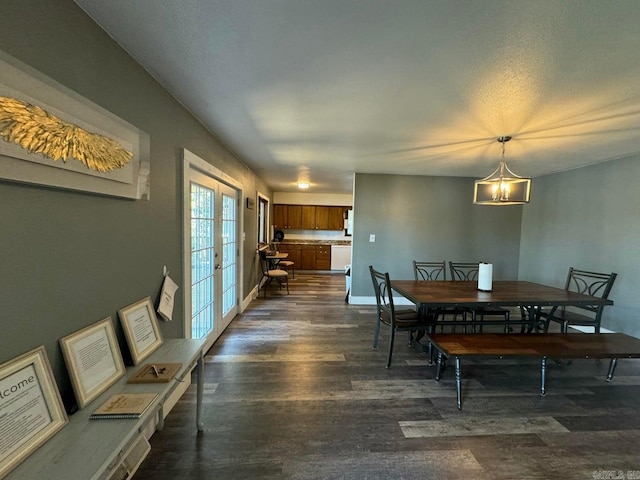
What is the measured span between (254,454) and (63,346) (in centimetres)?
119

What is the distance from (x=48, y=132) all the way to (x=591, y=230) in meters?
5.57

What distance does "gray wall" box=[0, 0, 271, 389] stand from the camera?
964 mm

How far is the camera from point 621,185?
3.45 meters

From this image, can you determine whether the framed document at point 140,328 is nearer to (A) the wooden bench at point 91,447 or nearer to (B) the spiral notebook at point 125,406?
(A) the wooden bench at point 91,447

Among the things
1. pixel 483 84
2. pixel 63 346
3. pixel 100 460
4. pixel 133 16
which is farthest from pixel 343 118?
pixel 100 460

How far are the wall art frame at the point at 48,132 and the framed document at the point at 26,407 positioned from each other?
0.65 metres

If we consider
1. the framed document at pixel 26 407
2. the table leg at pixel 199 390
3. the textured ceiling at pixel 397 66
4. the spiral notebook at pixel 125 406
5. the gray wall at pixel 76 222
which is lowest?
the table leg at pixel 199 390

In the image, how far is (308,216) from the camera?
8156 mm

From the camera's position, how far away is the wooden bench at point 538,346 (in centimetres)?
217

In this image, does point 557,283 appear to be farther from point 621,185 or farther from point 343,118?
point 343,118

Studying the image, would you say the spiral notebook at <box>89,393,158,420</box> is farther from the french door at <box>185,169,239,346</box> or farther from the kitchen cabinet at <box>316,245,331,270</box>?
the kitchen cabinet at <box>316,245,331,270</box>

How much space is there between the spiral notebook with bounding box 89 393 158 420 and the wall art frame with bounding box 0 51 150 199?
92 cm

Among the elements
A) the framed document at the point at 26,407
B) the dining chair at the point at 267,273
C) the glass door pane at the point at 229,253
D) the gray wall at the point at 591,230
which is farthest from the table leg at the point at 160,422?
the gray wall at the point at 591,230

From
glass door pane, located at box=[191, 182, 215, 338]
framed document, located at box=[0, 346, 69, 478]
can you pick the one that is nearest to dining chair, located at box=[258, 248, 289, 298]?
glass door pane, located at box=[191, 182, 215, 338]
